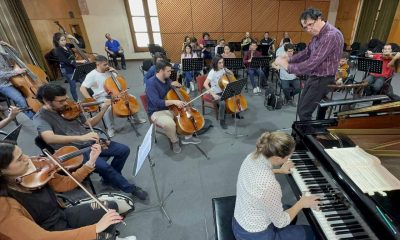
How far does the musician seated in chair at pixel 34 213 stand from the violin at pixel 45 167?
0.03 m

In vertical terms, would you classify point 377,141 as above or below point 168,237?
above

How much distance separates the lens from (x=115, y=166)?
2.89 meters

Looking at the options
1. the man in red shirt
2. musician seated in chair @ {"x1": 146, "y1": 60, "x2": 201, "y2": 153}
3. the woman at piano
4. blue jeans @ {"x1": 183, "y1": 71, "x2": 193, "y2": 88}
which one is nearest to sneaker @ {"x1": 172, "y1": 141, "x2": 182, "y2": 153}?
musician seated in chair @ {"x1": 146, "y1": 60, "x2": 201, "y2": 153}

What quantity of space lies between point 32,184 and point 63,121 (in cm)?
113

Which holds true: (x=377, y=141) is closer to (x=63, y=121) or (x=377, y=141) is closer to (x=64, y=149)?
(x=64, y=149)

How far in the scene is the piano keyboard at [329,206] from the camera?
1297 millimetres

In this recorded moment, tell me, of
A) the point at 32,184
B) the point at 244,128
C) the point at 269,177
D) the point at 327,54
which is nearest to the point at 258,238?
the point at 269,177

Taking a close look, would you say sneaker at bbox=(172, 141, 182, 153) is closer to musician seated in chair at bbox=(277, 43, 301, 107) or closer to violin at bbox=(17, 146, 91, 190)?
violin at bbox=(17, 146, 91, 190)

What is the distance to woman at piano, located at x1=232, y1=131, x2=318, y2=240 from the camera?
1.35 meters

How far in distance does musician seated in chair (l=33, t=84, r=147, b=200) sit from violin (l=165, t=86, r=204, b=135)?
101 cm

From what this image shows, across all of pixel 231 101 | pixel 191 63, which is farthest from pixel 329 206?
pixel 191 63

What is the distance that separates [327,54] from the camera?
2557 millimetres

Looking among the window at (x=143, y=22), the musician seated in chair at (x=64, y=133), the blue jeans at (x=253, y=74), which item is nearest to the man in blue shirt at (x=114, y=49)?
the window at (x=143, y=22)

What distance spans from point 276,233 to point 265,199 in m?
0.40
